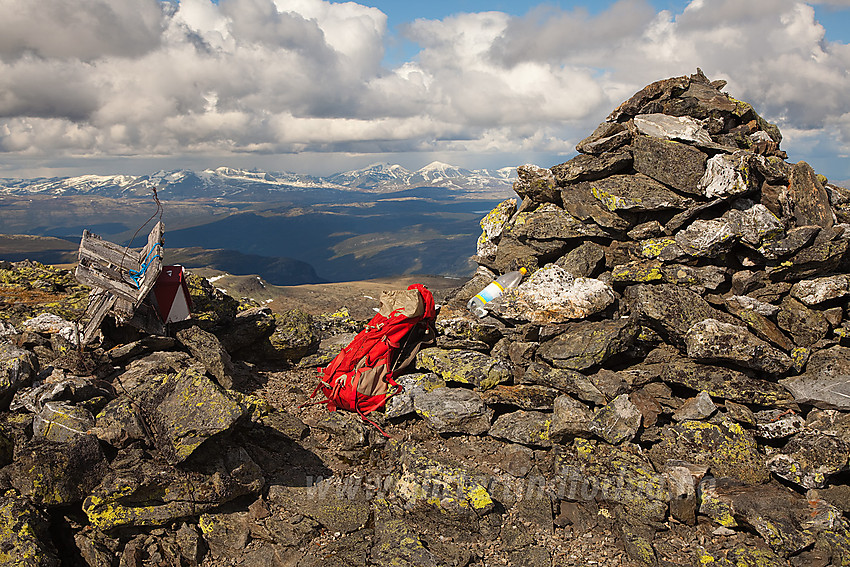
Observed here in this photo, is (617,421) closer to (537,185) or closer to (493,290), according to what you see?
(493,290)

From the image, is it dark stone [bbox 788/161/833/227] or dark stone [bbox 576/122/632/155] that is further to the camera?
dark stone [bbox 576/122/632/155]

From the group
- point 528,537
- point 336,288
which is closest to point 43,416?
point 528,537

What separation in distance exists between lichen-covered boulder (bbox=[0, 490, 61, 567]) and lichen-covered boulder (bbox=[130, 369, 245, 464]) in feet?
7.33

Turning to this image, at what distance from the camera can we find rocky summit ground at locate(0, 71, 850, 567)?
9.65 m

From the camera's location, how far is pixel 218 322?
17469 mm

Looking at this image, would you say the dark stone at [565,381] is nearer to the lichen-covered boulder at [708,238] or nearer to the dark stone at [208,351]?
the lichen-covered boulder at [708,238]

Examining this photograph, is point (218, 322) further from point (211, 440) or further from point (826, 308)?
point (826, 308)

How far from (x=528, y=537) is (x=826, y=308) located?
10.5m

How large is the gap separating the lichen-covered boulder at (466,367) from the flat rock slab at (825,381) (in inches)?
287

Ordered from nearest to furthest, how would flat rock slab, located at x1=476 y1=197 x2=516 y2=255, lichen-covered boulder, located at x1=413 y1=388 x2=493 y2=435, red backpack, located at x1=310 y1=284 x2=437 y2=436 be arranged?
lichen-covered boulder, located at x1=413 y1=388 x2=493 y2=435
red backpack, located at x1=310 y1=284 x2=437 y2=436
flat rock slab, located at x1=476 y1=197 x2=516 y2=255

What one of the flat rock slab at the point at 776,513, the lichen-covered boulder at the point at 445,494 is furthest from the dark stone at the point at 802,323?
the lichen-covered boulder at the point at 445,494

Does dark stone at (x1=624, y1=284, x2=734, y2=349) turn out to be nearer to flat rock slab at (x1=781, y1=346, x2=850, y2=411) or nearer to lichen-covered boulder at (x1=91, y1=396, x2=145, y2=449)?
flat rock slab at (x1=781, y1=346, x2=850, y2=411)

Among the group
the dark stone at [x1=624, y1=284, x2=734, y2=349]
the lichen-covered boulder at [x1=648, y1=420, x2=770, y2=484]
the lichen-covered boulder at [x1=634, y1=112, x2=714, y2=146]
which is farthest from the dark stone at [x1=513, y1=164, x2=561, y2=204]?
the lichen-covered boulder at [x1=648, y1=420, x2=770, y2=484]

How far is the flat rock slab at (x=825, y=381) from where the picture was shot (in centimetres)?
1114
